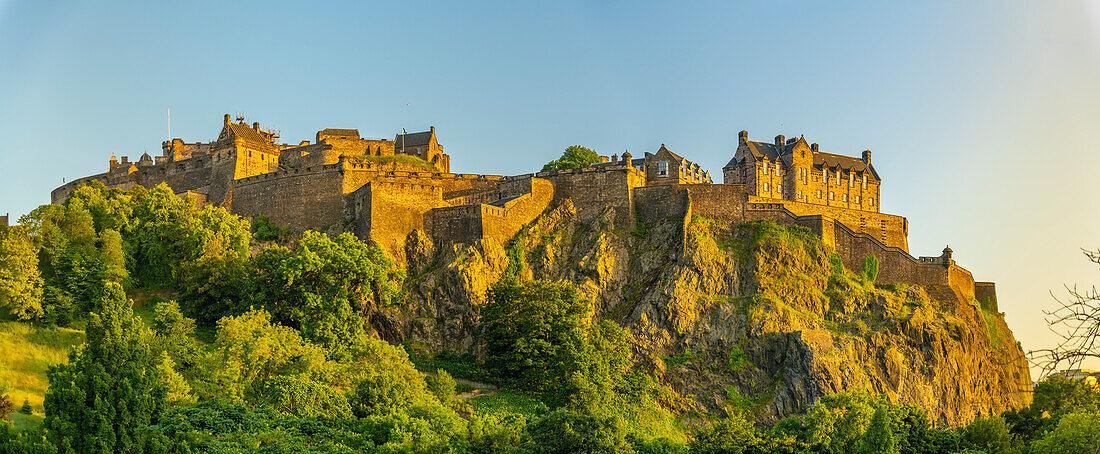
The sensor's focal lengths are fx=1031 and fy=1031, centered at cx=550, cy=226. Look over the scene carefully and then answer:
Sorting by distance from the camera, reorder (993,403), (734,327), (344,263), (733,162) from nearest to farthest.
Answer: (344,263), (734,327), (993,403), (733,162)

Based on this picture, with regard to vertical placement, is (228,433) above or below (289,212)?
below

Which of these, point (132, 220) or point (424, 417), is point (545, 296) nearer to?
point (424, 417)

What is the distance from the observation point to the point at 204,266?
57500mm

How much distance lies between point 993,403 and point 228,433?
46529 mm

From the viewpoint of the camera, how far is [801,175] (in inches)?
2968

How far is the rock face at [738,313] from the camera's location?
57.1 m

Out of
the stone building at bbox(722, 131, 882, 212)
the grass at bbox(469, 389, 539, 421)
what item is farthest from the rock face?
the stone building at bbox(722, 131, 882, 212)

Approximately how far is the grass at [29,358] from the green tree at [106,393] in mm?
3138

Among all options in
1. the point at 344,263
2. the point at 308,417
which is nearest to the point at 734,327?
the point at 344,263

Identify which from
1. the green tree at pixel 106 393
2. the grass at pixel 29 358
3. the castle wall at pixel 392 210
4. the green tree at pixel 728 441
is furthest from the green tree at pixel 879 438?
the grass at pixel 29 358

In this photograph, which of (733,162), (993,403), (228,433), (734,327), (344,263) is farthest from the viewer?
Answer: (733,162)

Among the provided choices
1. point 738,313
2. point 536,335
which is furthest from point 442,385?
point 738,313

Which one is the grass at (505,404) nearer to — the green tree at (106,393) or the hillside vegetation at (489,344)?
the hillside vegetation at (489,344)

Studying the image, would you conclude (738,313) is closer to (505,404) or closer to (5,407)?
(505,404)
